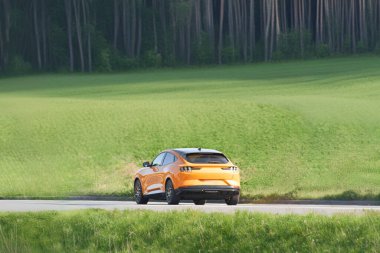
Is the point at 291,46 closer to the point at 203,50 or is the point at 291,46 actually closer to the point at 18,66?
the point at 203,50

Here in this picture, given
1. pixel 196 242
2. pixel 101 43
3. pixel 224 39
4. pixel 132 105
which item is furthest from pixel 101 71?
pixel 196 242

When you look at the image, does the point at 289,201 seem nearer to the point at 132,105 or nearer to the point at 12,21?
the point at 132,105

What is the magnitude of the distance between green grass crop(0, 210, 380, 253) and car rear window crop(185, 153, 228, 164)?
709 cm

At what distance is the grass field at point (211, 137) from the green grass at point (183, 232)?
1354 centimetres

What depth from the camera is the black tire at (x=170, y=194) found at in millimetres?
25234

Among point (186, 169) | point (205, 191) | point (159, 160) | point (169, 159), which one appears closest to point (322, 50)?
point (159, 160)

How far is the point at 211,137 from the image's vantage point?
40375mm

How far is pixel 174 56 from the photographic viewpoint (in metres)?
94.0

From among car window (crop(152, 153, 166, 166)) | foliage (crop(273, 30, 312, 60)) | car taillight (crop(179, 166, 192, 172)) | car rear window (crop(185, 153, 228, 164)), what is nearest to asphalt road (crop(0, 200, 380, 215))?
car taillight (crop(179, 166, 192, 172))

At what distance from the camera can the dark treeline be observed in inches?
3585

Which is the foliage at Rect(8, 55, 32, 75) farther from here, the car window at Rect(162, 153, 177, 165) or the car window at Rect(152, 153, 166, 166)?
the car window at Rect(162, 153, 177, 165)

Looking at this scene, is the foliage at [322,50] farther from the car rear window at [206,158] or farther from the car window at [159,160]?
the car rear window at [206,158]

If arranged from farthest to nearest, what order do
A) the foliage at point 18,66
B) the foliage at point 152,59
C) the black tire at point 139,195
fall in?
the foliage at point 152,59
the foliage at point 18,66
the black tire at point 139,195

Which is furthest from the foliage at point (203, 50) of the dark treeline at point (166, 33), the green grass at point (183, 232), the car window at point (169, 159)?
the green grass at point (183, 232)
